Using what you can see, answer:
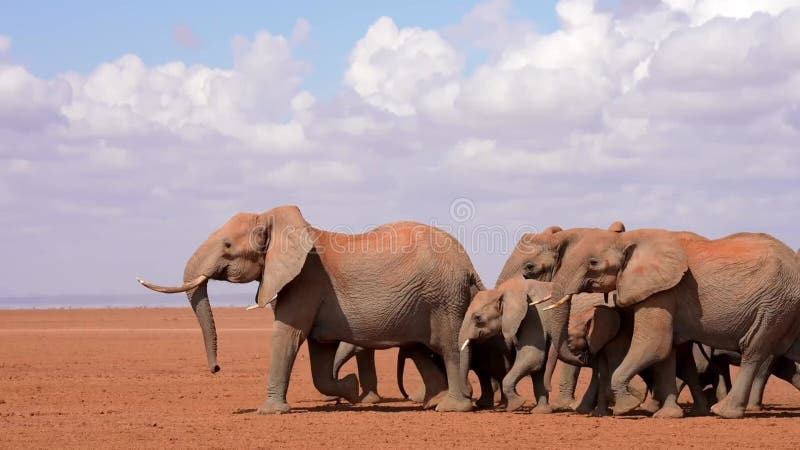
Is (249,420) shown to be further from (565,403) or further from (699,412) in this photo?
(699,412)

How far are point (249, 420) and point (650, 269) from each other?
513 cm

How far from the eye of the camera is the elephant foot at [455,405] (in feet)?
54.5

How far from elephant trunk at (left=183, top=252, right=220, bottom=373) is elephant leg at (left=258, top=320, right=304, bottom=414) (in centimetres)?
77

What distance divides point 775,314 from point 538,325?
2.97m

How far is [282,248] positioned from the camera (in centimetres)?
1652

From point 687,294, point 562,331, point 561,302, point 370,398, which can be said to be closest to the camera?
point 561,302

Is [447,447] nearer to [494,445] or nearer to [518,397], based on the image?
[494,445]

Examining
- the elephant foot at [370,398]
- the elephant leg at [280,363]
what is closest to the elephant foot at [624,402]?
the elephant leg at [280,363]

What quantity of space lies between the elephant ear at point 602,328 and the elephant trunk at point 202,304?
4769 millimetres

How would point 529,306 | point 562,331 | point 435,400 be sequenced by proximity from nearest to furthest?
point 562,331 → point 529,306 → point 435,400

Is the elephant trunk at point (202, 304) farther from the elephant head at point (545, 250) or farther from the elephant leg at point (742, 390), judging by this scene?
the elephant leg at point (742, 390)

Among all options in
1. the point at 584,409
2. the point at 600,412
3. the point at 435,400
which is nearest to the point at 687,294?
the point at 600,412

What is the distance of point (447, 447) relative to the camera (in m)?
13.2

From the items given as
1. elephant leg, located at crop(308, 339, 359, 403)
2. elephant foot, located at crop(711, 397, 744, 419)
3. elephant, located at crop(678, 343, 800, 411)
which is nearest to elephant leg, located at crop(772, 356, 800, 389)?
elephant, located at crop(678, 343, 800, 411)
